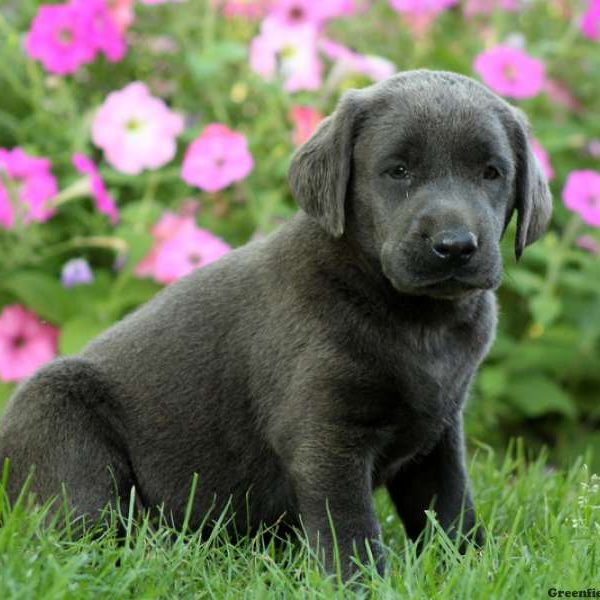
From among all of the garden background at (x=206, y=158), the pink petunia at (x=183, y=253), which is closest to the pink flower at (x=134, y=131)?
the garden background at (x=206, y=158)

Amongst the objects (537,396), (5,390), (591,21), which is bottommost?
(537,396)

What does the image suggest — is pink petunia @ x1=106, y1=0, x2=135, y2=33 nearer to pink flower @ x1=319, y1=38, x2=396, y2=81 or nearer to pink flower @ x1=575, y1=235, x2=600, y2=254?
pink flower @ x1=319, y1=38, x2=396, y2=81

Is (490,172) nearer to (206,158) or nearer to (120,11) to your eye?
(206,158)

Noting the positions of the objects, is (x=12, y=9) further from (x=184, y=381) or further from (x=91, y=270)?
(x=184, y=381)

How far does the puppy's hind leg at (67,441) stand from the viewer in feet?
11.6

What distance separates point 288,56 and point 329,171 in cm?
257

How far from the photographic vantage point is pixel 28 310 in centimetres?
551

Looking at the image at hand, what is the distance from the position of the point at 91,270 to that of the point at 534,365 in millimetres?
2107

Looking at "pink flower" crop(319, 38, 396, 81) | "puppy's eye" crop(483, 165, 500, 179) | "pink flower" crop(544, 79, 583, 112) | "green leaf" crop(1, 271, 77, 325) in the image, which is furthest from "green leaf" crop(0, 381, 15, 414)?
"pink flower" crop(544, 79, 583, 112)

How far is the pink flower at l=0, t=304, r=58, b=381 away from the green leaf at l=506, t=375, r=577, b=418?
6.96 feet

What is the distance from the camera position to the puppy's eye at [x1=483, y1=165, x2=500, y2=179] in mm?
3414

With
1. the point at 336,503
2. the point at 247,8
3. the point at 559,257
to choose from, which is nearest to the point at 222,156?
the point at 247,8

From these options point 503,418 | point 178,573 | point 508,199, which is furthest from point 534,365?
point 178,573

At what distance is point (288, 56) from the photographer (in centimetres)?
589
